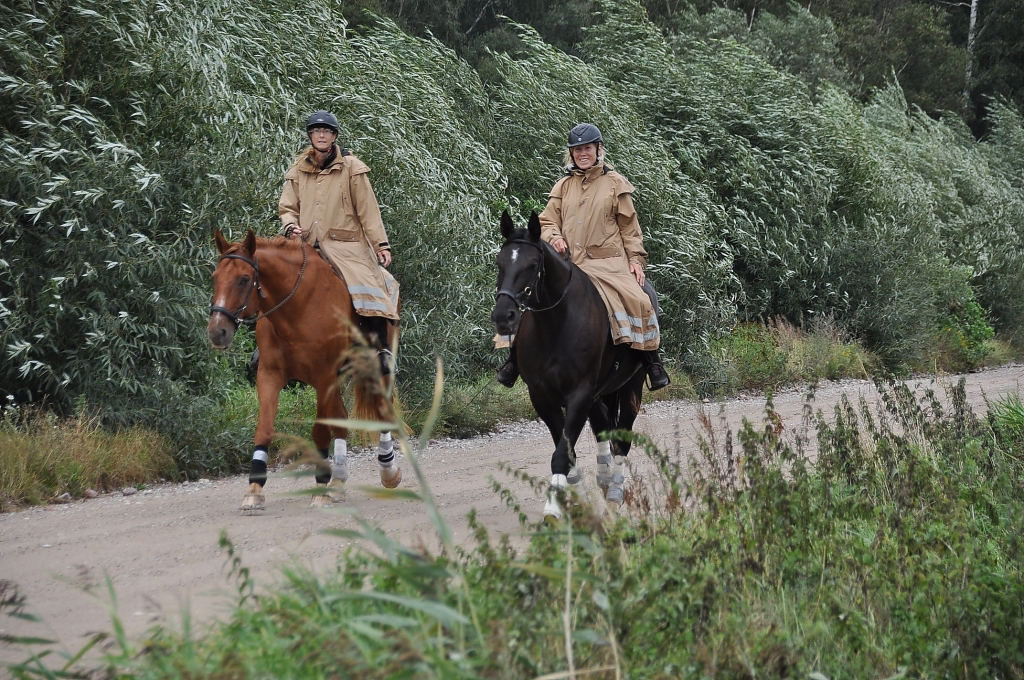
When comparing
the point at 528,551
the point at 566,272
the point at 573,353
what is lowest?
the point at 528,551

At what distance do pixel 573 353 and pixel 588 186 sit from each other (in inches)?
61.2

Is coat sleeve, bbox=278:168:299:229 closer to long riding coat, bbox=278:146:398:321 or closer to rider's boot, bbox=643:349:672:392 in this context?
long riding coat, bbox=278:146:398:321

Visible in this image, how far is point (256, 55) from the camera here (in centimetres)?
1351

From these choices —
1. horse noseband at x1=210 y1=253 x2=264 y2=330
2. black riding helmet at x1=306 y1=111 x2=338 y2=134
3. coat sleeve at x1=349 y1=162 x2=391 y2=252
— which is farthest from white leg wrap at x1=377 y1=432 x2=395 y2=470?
black riding helmet at x1=306 y1=111 x2=338 y2=134

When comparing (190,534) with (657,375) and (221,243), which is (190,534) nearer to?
(221,243)

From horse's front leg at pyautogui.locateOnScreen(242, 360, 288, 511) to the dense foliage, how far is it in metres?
2.55

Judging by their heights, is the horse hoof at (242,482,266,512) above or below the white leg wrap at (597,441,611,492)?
below

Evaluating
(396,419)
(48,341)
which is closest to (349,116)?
(48,341)

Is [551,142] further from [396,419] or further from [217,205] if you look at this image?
[396,419]

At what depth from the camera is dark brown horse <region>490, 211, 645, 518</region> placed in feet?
25.5

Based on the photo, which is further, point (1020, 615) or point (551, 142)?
point (551, 142)

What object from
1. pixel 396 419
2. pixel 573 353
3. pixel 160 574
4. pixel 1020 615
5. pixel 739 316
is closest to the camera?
pixel 396 419

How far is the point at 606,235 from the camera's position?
9.05 metres

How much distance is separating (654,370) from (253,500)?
327cm
